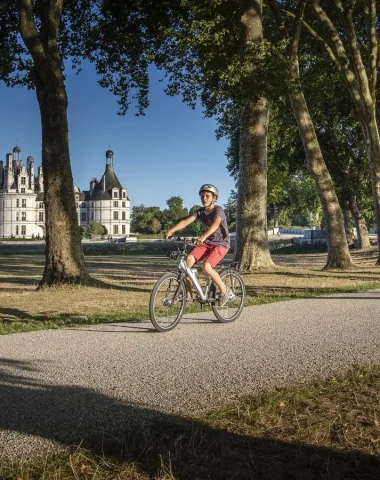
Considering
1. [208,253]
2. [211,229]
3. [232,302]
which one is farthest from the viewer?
[232,302]

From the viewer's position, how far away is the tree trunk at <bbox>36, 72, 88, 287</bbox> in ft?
44.7

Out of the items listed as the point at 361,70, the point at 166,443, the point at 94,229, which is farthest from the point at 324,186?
the point at 94,229

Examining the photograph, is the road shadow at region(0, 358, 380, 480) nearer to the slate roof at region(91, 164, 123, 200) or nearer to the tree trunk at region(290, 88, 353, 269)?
the tree trunk at region(290, 88, 353, 269)

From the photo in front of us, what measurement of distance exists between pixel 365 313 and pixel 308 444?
6.16m

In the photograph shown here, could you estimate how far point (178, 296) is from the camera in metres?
8.21

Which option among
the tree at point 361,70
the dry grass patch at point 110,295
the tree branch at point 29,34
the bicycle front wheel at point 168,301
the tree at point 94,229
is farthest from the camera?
the tree at point 94,229

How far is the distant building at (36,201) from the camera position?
136 metres

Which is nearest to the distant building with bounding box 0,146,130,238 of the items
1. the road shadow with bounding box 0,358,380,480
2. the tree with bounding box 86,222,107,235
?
the tree with bounding box 86,222,107,235

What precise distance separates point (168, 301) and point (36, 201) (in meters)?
135

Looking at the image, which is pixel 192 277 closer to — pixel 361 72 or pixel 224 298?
pixel 224 298

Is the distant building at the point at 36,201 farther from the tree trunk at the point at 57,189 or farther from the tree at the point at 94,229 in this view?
the tree trunk at the point at 57,189

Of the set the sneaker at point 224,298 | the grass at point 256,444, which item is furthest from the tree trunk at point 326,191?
the grass at point 256,444

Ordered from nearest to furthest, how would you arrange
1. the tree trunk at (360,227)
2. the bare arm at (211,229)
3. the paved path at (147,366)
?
the paved path at (147,366) < the bare arm at (211,229) < the tree trunk at (360,227)

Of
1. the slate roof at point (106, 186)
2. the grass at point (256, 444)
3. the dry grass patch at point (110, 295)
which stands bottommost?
the grass at point (256, 444)
